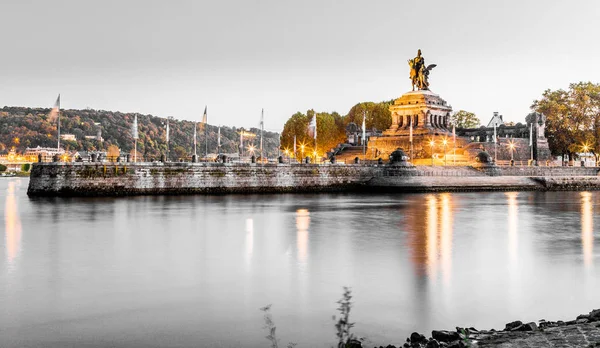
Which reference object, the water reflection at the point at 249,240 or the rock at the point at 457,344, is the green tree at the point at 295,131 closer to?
the water reflection at the point at 249,240

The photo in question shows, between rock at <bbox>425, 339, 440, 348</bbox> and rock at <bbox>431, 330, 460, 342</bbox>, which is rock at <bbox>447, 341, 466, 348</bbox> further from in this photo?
rock at <bbox>431, 330, 460, 342</bbox>

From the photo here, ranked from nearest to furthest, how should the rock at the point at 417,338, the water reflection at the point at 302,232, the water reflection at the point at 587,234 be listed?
the rock at the point at 417,338 < the water reflection at the point at 587,234 < the water reflection at the point at 302,232

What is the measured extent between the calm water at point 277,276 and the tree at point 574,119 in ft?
184

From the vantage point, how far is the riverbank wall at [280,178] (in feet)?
153

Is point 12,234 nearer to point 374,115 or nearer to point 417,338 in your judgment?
point 417,338

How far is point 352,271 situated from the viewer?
16.5m

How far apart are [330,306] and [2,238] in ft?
57.0

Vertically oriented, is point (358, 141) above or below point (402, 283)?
above

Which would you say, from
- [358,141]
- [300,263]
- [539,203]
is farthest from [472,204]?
[358,141]

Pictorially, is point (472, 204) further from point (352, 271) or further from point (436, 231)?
point (352, 271)

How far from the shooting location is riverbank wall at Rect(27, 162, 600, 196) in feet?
153

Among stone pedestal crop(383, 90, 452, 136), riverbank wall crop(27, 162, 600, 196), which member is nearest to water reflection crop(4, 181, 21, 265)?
riverbank wall crop(27, 162, 600, 196)

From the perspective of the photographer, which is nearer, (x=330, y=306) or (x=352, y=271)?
(x=330, y=306)

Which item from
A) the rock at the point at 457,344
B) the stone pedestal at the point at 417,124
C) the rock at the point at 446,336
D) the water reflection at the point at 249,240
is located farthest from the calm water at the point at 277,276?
the stone pedestal at the point at 417,124
